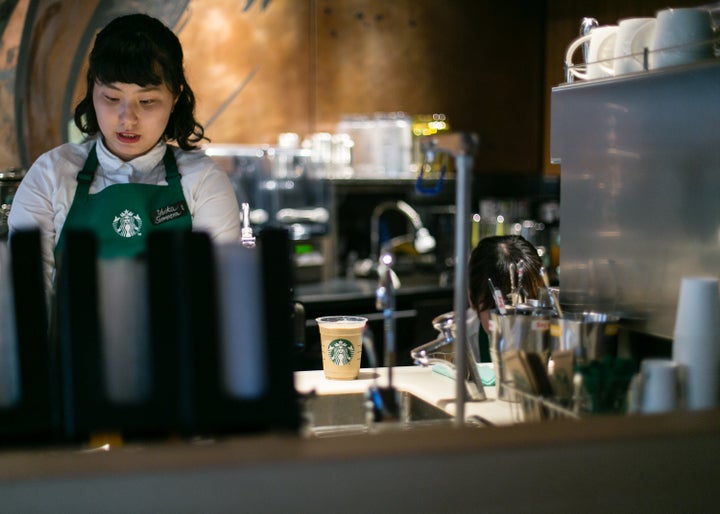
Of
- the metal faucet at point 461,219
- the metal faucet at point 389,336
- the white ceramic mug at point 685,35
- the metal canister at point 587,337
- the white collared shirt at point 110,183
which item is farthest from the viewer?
the white collared shirt at point 110,183

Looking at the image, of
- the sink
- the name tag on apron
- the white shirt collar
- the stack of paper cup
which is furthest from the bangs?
the stack of paper cup

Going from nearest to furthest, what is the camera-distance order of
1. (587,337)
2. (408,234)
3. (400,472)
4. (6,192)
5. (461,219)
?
(400,472), (461,219), (587,337), (6,192), (408,234)

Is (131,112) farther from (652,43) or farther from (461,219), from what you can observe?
(652,43)

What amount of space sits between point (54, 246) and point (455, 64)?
10.2ft

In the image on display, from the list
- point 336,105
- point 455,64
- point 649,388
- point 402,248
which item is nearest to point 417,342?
point 402,248

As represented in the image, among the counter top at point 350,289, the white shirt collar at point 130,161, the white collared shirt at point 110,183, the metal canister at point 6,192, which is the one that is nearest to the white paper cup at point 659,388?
the white collared shirt at point 110,183

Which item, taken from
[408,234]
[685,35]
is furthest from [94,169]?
[408,234]

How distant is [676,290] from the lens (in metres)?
1.58

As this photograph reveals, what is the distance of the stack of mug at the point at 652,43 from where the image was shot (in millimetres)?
1536

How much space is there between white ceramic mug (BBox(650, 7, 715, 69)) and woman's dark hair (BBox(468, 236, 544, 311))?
629 millimetres

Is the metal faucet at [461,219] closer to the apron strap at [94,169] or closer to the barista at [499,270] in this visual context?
the barista at [499,270]

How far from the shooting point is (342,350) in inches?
73.0

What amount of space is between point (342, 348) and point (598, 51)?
838 mm

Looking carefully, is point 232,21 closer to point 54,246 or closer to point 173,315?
point 54,246
